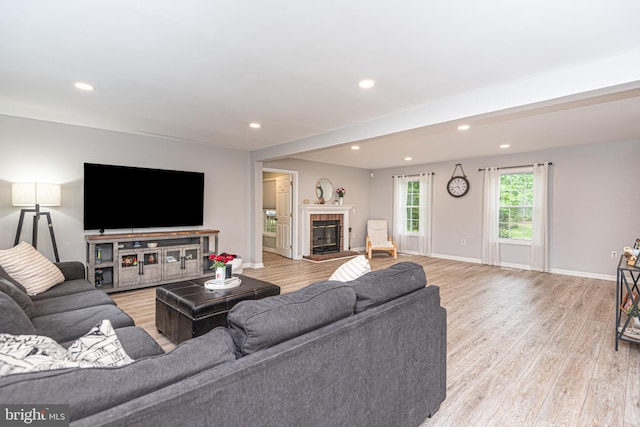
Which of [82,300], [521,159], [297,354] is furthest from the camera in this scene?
[521,159]

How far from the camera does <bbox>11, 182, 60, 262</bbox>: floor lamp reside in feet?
12.2

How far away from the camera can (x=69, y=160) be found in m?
4.29

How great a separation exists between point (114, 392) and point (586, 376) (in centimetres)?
299

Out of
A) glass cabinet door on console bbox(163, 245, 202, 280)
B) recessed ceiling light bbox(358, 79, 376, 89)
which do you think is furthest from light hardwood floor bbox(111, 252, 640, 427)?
recessed ceiling light bbox(358, 79, 376, 89)

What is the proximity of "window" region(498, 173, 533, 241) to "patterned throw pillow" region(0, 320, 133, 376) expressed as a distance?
6986mm

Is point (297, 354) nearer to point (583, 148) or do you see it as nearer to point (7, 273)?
point (7, 273)

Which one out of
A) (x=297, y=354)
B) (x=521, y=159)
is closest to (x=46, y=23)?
(x=297, y=354)

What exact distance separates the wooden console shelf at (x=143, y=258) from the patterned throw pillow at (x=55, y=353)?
383cm

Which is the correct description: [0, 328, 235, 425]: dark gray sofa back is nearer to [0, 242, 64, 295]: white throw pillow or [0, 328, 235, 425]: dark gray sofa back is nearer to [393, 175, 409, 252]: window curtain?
[0, 242, 64, 295]: white throw pillow

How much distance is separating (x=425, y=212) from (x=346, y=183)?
2130 mm

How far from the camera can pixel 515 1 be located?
1.71 metres

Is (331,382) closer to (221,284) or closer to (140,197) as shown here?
(221,284)

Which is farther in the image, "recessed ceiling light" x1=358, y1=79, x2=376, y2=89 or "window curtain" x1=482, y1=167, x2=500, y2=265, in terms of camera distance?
"window curtain" x1=482, y1=167, x2=500, y2=265

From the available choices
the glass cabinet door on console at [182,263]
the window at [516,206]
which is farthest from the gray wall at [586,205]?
the glass cabinet door on console at [182,263]
